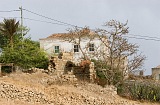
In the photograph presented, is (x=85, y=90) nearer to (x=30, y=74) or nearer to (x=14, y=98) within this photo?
(x=30, y=74)

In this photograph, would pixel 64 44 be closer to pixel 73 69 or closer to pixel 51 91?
pixel 73 69

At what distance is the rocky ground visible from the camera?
66.5 feet

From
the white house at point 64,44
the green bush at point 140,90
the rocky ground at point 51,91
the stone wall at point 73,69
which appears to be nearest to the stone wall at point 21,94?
the rocky ground at point 51,91

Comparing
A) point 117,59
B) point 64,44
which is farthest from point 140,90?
point 64,44

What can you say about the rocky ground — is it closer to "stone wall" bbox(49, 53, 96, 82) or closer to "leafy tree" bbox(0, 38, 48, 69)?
"stone wall" bbox(49, 53, 96, 82)

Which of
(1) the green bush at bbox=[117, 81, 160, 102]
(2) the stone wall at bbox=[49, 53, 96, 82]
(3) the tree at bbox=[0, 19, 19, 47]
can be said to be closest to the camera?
(2) the stone wall at bbox=[49, 53, 96, 82]

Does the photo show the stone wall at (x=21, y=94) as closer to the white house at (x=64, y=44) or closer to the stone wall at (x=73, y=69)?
the stone wall at (x=73, y=69)

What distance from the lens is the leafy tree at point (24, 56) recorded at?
29.5 metres

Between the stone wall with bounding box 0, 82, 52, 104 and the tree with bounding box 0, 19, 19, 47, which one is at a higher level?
the tree with bounding box 0, 19, 19, 47

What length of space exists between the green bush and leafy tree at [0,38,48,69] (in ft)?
20.9

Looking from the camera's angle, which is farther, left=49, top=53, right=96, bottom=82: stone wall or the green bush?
the green bush

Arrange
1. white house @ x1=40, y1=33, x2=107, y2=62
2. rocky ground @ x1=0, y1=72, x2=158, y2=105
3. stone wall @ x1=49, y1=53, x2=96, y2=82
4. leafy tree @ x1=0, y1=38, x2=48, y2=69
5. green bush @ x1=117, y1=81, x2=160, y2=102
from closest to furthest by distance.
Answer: rocky ground @ x1=0, y1=72, x2=158, y2=105 → stone wall @ x1=49, y1=53, x2=96, y2=82 → green bush @ x1=117, y1=81, x2=160, y2=102 → leafy tree @ x1=0, y1=38, x2=48, y2=69 → white house @ x1=40, y1=33, x2=107, y2=62

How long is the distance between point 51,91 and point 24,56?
8.00 meters

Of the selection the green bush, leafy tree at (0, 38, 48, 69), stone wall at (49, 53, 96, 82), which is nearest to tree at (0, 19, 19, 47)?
leafy tree at (0, 38, 48, 69)
